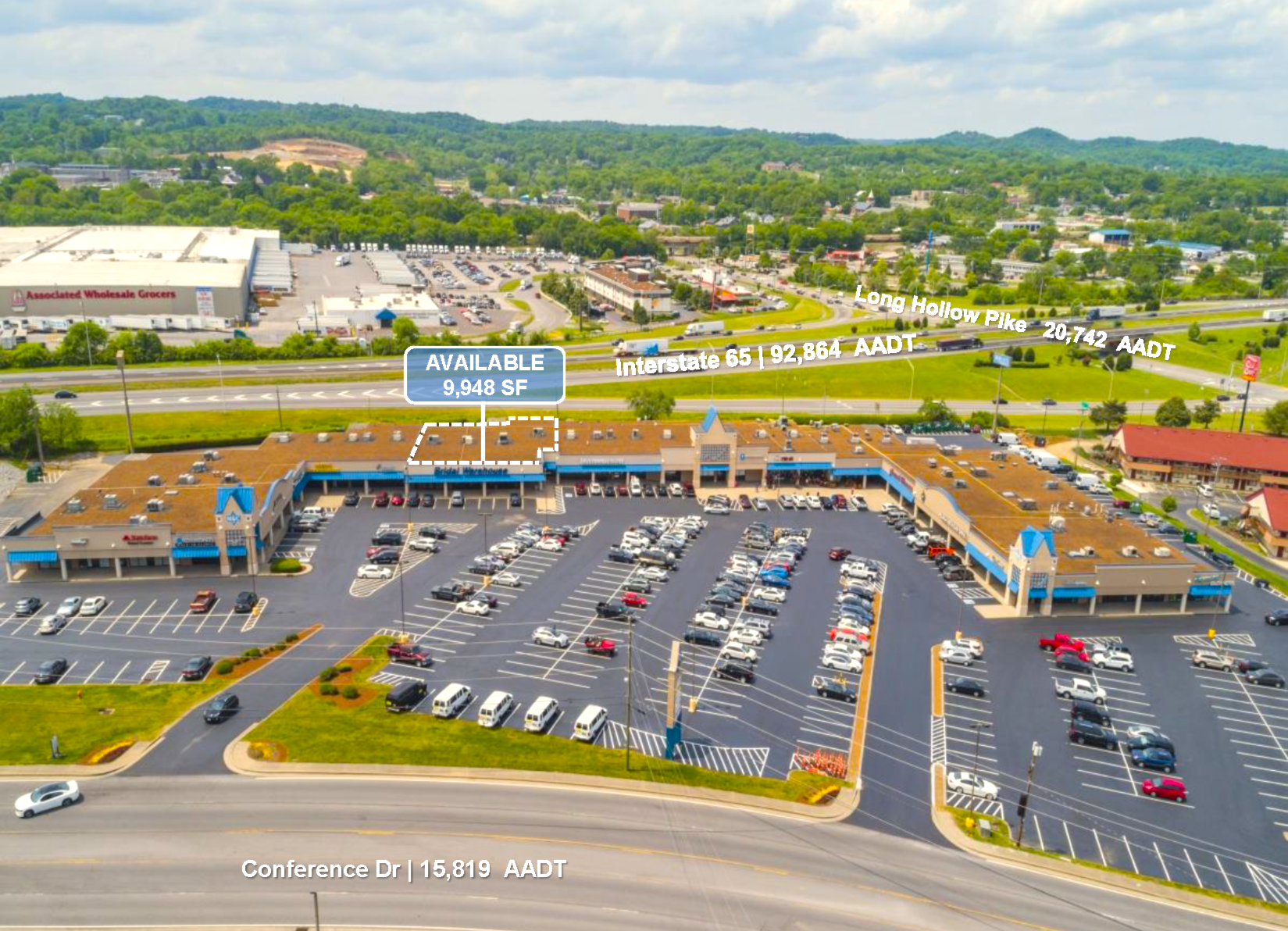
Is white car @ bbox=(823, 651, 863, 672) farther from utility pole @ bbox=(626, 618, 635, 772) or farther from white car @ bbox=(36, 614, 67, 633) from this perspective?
white car @ bbox=(36, 614, 67, 633)

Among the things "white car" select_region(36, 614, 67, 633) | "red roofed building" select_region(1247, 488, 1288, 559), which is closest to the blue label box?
"white car" select_region(36, 614, 67, 633)

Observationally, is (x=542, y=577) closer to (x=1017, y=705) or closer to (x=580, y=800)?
(x=580, y=800)

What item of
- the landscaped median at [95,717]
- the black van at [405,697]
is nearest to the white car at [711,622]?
the black van at [405,697]

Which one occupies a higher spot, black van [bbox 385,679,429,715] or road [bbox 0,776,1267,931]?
black van [bbox 385,679,429,715]

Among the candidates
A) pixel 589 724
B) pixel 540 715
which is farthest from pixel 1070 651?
pixel 540 715

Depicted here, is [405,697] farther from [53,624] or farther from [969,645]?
[969,645]

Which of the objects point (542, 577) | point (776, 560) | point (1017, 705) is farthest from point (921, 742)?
point (542, 577)
